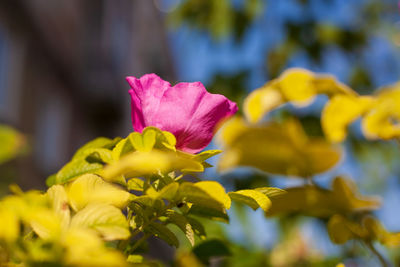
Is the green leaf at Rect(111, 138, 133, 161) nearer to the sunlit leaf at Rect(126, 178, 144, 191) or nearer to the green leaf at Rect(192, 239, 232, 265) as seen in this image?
the sunlit leaf at Rect(126, 178, 144, 191)

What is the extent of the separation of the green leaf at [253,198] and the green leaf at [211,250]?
0.20m

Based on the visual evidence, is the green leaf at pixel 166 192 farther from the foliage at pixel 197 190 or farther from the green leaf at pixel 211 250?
the green leaf at pixel 211 250

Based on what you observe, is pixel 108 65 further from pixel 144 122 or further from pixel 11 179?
pixel 144 122

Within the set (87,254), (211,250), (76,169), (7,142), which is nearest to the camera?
(87,254)

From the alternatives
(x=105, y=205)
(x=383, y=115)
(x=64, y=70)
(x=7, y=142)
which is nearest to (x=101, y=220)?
(x=105, y=205)

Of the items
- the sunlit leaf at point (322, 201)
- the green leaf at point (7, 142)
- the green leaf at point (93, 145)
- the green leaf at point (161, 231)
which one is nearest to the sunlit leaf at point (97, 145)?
the green leaf at point (93, 145)

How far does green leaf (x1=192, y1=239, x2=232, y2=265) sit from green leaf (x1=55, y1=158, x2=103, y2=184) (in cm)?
23

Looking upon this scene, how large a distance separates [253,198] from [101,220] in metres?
0.14

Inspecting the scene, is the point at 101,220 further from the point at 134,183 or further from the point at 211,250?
the point at 211,250

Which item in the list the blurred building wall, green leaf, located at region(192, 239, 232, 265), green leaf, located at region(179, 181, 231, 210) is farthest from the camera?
the blurred building wall

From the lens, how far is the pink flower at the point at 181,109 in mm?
470

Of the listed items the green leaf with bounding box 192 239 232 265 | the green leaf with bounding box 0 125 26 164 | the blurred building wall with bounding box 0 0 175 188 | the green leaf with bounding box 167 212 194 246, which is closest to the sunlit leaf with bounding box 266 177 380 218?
the green leaf with bounding box 167 212 194 246

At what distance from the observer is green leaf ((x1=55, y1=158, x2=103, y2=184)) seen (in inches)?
18.1

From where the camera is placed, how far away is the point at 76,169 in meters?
0.47
